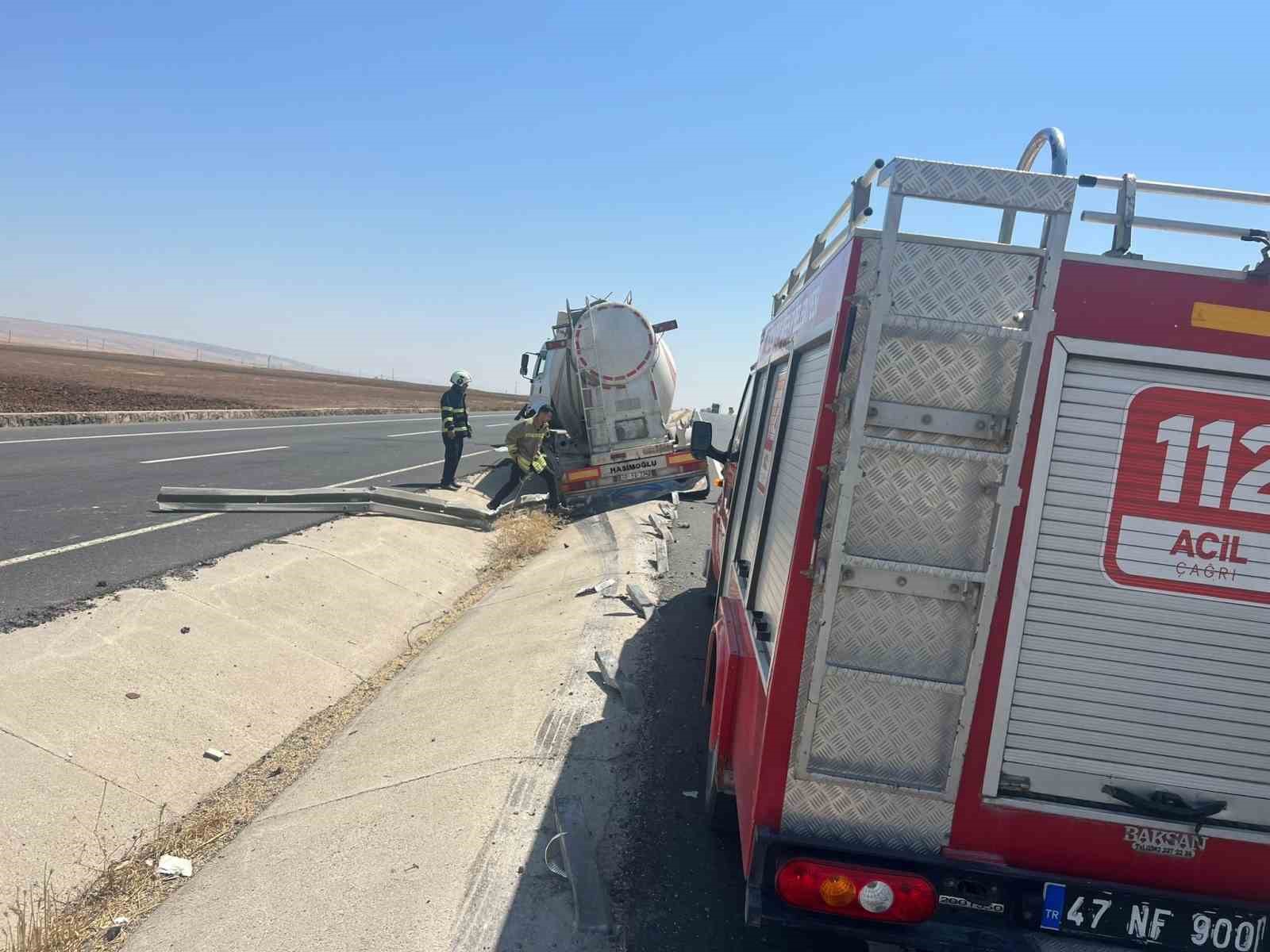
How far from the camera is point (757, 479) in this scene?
4.74 m

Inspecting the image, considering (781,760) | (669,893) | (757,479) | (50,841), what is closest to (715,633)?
(757,479)

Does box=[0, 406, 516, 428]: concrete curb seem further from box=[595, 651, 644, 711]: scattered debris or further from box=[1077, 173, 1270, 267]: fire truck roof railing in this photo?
box=[1077, 173, 1270, 267]: fire truck roof railing

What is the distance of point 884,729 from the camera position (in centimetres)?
292

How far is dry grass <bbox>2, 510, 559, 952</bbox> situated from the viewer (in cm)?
349

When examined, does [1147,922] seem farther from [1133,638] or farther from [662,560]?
[662,560]

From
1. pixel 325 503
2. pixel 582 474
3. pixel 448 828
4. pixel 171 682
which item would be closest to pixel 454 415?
pixel 582 474

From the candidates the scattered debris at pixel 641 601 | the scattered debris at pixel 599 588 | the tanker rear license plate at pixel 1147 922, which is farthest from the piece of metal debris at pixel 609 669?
the tanker rear license plate at pixel 1147 922

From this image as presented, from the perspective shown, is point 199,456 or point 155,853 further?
point 199,456

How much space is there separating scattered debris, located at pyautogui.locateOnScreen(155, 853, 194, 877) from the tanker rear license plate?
144 inches

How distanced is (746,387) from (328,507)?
246 inches

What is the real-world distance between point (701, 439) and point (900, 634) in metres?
3.96

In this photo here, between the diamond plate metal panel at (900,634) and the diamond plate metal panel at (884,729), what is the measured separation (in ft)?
0.20

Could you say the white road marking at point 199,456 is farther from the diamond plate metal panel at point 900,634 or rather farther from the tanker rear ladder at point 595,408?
the diamond plate metal panel at point 900,634

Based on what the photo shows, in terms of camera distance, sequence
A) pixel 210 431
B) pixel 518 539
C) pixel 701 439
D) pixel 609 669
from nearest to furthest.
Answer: pixel 609 669, pixel 701 439, pixel 518 539, pixel 210 431
